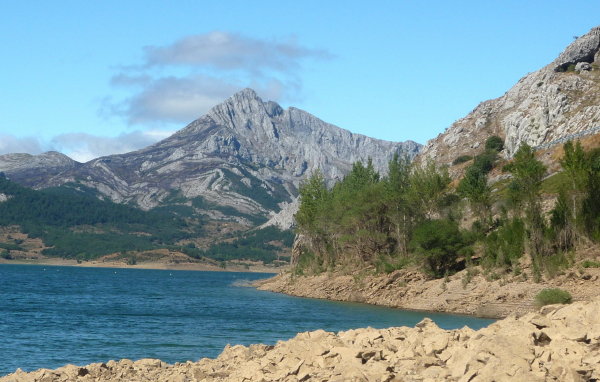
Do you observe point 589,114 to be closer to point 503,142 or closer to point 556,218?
point 503,142

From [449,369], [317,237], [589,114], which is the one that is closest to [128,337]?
[449,369]

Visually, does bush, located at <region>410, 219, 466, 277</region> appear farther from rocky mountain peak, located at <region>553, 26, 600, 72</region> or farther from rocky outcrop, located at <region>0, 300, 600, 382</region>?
rocky mountain peak, located at <region>553, 26, 600, 72</region>

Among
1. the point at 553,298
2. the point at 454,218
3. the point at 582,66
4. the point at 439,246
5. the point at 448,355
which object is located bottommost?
the point at 448,355

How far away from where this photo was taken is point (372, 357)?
2236cm

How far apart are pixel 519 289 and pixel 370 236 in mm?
36664

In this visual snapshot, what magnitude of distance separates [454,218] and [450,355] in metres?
80.3

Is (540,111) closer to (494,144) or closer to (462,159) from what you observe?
(494,144)

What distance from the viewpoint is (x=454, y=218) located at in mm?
99312

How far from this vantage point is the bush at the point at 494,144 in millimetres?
148625

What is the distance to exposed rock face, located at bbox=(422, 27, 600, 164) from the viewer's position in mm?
131500

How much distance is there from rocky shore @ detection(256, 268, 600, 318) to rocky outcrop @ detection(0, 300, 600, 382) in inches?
1360

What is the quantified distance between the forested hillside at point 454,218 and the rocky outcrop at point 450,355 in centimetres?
5115

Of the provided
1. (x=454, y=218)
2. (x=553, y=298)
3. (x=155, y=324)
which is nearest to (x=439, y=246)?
(x=454, y=218)

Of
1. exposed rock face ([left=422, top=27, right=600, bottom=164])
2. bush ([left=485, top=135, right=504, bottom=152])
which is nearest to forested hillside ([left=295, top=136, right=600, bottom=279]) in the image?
bush ([left=485, top=135, right=504, bottom=152])
